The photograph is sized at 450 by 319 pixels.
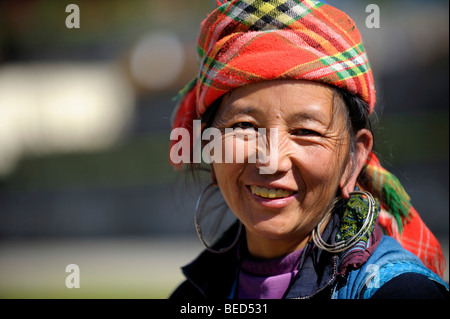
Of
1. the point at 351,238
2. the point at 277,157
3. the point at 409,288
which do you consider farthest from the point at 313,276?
the point at 277,157

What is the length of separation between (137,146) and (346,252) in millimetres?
8614

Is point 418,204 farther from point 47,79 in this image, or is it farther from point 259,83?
point 47,79

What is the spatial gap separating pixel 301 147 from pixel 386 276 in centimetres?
55

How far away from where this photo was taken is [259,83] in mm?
1893

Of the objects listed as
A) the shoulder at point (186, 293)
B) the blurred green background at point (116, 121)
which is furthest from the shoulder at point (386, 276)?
the blurred green background at point (116, 121)

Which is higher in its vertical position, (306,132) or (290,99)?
(290,99)

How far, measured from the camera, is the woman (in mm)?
1847

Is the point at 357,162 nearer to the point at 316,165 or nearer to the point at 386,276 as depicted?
the point at 316,165

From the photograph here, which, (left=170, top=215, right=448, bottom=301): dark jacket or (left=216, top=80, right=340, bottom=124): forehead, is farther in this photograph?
(left=216, top=80, right=340, bottom=124): forehead

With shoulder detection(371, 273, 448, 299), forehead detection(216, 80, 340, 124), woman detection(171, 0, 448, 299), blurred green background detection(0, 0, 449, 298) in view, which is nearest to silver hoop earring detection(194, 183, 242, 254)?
woman detection(171, 0, 448, 299)

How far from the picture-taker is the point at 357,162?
2064mm

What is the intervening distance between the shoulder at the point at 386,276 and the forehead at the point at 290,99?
1.79 ft

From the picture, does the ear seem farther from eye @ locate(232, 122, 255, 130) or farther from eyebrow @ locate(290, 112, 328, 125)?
eye @ locate(232, 122, 255, 130)
